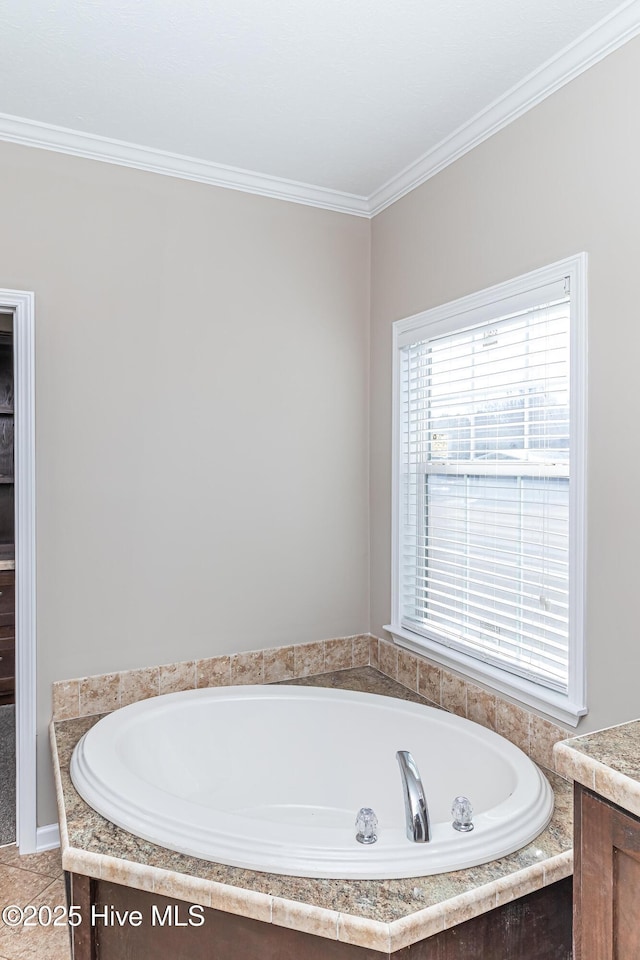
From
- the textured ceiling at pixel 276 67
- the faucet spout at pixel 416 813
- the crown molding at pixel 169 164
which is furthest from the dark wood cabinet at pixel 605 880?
the crown molding at pixel 169 164

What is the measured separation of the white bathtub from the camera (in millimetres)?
1562

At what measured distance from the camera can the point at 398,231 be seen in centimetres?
279

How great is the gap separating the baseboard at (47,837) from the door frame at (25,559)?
2 cm

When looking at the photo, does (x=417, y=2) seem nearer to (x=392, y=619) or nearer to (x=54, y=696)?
(x=392, y=619)

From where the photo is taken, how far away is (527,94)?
6.75 feet

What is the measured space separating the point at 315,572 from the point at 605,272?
1664 mm

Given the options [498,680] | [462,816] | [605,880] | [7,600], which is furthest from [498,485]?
[7,600]

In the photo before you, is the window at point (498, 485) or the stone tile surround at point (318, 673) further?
the stone tile surround at point (318, 673)

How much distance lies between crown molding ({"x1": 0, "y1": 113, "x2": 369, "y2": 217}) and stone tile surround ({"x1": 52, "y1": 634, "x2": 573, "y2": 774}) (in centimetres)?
192

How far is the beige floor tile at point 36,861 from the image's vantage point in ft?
7.47

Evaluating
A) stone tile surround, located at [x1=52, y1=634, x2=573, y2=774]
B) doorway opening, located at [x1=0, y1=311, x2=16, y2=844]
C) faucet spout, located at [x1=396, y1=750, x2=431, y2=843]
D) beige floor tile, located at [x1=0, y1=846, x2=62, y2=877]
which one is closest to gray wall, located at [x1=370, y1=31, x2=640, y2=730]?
stone tile surround, located at [x1=52, y1=634, x2=573, y2=774]

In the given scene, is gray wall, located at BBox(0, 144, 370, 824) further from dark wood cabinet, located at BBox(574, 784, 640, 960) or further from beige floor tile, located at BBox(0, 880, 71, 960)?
dark wood cabinet, located at BBox(574, 784, 640, 960)

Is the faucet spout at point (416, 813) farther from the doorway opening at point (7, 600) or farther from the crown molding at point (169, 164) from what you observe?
the crown molding at point (169, 164)

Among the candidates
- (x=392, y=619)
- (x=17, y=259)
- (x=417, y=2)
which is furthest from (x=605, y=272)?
(x=17, y=259)
